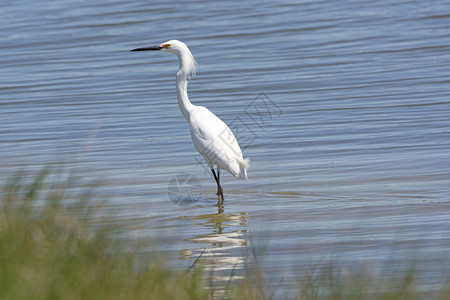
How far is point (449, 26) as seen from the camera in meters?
16.3

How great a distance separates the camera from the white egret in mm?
7051

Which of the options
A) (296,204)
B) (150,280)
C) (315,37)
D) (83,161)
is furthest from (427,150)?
(315,37)

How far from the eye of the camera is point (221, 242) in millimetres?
5594

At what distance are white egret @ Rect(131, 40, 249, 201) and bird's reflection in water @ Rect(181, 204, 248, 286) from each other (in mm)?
436

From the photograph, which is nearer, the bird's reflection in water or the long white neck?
the bird's reflection in water

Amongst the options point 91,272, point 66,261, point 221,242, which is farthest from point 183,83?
point 91,272

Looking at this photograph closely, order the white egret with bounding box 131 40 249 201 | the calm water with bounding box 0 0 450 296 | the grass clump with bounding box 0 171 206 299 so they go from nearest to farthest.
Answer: the grass clump with bounding box 0 171 206 299, the calm water with bounding box 0 0 450 296, the white egret with bounding box 131 40 249 201

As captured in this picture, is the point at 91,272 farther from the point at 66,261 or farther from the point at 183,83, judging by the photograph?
the point at 183,83

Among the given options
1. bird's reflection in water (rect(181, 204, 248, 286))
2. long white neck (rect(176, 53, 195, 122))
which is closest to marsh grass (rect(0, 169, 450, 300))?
bird's reflection in water (rect(181, 204, 248, 286))

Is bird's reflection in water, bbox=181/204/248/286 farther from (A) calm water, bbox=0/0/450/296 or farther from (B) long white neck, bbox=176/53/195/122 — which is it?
(B) long white neck, bbox=176/53/195/122

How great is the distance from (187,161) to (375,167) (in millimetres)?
2012

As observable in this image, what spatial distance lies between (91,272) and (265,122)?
726 centimetres

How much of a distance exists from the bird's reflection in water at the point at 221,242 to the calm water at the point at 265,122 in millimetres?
18

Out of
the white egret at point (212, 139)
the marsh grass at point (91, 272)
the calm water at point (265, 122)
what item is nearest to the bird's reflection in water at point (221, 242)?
the calm water at point (265, 122)
